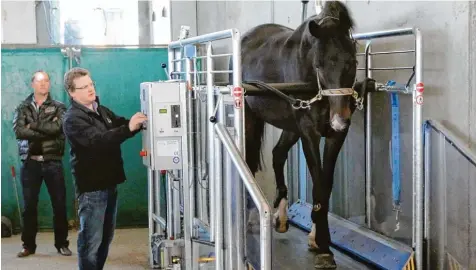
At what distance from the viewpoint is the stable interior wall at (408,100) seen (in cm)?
372

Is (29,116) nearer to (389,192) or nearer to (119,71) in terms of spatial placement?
(119,71)

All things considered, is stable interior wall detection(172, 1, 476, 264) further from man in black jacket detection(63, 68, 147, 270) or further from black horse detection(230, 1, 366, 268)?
man in black jacket detection(63, 68, 147, 270)

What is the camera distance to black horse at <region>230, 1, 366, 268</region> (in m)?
3.76

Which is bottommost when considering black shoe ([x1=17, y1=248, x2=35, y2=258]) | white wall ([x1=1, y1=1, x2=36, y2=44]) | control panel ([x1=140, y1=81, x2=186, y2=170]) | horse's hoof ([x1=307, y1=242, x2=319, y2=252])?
black shoe ([x1=17, y1=248, x2=35, y2=258])

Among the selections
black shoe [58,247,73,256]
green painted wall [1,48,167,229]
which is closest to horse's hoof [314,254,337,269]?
black shoe [58,247,73,256]

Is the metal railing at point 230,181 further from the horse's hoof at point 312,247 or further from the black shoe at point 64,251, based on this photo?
the black shoe at point 64,251

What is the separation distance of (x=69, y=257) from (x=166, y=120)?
6.88 ft

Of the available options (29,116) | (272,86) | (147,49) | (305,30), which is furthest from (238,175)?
(147,49)

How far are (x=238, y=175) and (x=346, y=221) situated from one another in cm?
189

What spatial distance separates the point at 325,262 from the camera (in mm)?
4074

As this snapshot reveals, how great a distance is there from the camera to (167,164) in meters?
4.66

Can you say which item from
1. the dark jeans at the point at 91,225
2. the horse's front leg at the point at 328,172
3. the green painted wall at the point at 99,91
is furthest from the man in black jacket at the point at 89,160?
the green painted wall at the point at 99,91

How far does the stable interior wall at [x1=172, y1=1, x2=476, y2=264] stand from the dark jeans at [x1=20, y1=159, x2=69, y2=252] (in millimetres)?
2458

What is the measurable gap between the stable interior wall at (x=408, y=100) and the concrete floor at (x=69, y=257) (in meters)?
1.88
